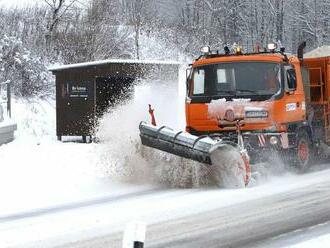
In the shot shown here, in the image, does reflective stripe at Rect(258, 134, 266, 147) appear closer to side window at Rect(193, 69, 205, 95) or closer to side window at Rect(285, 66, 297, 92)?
side window at Rect(285, 66, 297, 92)

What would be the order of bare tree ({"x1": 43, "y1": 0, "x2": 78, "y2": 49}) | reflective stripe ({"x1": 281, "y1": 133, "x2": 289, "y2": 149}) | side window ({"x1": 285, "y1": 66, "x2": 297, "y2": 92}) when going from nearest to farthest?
reflective stripe ({"x1": 281, "y1": 133, "x2": 289, "y2": 149}), side window ({"x1": 285, "y1": 66, "x2": 297, "y2": 92}), bare tree ({"x1": 43, "y1": 0, "x2": 78, "y2": 49})

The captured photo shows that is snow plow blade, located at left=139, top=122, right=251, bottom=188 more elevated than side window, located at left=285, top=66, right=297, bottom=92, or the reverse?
side window, located at left=285, top=66, right=297, bottom=92

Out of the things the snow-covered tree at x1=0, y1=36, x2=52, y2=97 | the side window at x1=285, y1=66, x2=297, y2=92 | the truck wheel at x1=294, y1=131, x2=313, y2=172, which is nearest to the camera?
the side window at x1=285, y1=66, x2=297, y2=92

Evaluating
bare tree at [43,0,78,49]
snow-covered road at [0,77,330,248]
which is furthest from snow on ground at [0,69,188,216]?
bare tree at [43,0,78,49]

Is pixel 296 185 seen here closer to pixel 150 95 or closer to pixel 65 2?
pixel 150 95

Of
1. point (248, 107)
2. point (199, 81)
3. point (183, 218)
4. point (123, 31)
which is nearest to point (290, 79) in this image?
point (248, 107)

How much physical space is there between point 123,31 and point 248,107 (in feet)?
71.1

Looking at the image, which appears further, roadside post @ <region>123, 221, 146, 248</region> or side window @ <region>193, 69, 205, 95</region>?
side window @ <region>193, 69, 205, 95</region>

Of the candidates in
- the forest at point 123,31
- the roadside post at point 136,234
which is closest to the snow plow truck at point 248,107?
the forest at point 123,31

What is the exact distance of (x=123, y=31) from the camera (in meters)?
32.2

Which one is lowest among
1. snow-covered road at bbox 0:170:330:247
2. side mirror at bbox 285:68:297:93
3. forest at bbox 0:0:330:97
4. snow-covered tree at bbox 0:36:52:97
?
snow-covered road at bbox 0:170:330:247

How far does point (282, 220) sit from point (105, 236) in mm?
2177

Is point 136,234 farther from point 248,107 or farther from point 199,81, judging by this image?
point 199,81

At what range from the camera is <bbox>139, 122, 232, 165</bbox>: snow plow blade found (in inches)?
396
